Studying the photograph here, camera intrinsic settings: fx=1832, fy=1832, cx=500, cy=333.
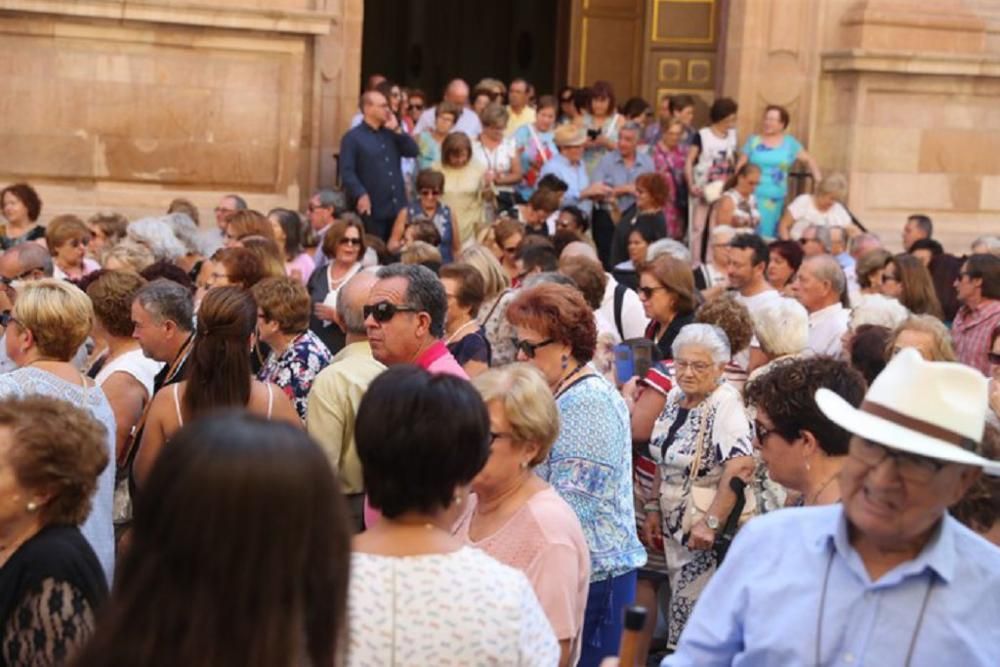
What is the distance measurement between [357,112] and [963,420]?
504 inches

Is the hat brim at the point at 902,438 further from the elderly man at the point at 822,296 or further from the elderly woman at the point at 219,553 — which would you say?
the elderly man at the point at 822,296

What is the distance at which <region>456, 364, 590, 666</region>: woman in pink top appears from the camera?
4.85 m

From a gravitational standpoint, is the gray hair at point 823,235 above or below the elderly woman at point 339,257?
above

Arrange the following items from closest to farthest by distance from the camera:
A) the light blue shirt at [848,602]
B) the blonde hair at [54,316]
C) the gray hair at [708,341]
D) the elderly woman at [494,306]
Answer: the light blue shirt at [848,602] < the blonde hair at [54,316] < the gray hair at [708,341] < the elderly woman at [494,306]

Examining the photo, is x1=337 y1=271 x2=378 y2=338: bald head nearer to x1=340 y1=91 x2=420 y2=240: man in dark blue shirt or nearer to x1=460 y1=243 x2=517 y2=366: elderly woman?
x1=460 y1=243 x2=517 y2=366: elderly woman

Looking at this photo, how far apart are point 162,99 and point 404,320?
8.90 m

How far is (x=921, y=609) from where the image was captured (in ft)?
12.0

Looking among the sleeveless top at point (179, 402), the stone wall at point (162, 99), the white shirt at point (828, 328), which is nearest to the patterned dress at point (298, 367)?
the sleeveless top at point (179, 402)

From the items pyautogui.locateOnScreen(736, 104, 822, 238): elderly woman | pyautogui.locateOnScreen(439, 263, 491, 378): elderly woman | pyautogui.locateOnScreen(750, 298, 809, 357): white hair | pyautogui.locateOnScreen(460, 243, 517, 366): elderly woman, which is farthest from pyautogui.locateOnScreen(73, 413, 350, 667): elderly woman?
pyautogui.locateOnScreen(736, 104, 822, 238): elderly woman

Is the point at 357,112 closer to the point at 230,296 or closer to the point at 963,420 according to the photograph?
the point at 230,296

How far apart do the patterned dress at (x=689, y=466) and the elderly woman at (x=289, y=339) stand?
56.9 inches

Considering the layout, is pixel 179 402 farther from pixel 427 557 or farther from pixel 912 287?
pixel 912 287

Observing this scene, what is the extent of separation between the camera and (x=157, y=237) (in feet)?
34.8

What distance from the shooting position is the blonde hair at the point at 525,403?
16.6 feet
